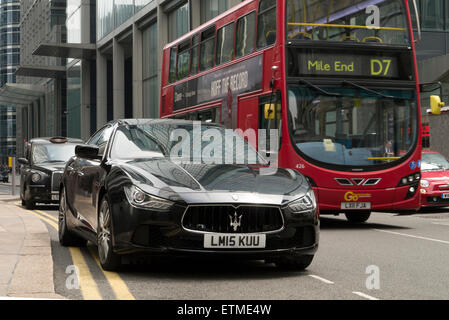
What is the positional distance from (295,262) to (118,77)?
145ft

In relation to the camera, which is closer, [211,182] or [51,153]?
[211,182]

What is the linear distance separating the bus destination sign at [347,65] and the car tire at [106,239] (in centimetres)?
637

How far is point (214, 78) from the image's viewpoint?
1597 cm

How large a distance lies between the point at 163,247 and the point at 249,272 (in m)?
1.03

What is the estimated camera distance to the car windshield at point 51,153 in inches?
770

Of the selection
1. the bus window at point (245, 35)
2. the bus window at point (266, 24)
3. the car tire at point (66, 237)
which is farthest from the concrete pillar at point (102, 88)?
the car tire at point (66, 237)

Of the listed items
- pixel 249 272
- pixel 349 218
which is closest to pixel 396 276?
pixel 249 272

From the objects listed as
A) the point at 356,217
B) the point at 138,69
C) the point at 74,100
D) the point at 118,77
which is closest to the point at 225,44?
the point at 356,217

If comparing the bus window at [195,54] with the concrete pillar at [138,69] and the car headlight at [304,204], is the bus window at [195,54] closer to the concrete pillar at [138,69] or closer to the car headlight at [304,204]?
the car headlight at [304,204]

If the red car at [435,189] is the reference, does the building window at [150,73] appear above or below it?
above

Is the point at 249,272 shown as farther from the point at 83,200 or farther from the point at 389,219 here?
the point at 389,219

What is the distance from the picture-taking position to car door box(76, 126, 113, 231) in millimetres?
7668

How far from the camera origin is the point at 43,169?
18875 mm

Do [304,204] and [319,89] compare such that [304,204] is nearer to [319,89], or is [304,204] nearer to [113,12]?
[319,89]
